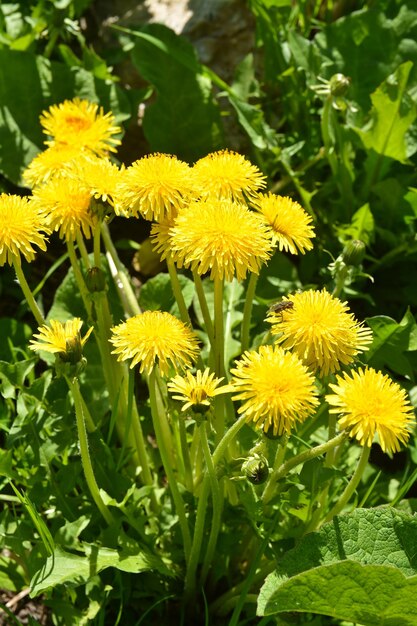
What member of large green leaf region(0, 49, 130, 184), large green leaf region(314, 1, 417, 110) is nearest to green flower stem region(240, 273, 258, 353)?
large green leaf region(0, 49, 130, 184)

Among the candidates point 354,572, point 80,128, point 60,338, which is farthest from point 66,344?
point 80,128

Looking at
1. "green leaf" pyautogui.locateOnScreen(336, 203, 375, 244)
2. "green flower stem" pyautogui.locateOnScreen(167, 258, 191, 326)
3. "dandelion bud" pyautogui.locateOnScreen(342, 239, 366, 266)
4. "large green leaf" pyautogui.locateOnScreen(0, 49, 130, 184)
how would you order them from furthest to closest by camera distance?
1. "large green leaf" pyautogui.locateOnScreen(0, 49, 130, 184)
2. "green leaf" pyautogui.locateOnScreen(336, 203, 375, 244)
3. "dandelion bud" pyautogui.locateOnScreen(342, 239, 366, 266)
4. "green flower stem" pyautogui.locateOnScreen(167, 258, 191, 326)

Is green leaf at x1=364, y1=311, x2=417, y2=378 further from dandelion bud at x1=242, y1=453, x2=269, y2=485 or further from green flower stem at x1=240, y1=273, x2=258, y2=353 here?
dandelion bud at x1=242, y1=453, x2=269, y2=485

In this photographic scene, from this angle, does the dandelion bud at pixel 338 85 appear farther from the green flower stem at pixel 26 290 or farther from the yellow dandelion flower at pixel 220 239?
the green flower stem at pixel 26 290

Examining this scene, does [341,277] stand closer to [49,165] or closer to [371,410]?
[371,410]

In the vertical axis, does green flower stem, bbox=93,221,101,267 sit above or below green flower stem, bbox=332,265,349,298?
above

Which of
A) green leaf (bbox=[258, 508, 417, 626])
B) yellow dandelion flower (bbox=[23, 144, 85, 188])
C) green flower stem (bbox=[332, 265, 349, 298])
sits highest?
yellow dandelion flower (bbox=[23, 144, 85, 188])

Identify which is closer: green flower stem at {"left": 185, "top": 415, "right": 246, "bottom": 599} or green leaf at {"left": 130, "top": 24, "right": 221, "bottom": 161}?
green flower stem at {"left": 185, "top": 415, "right": 246, "bottom": 599}
